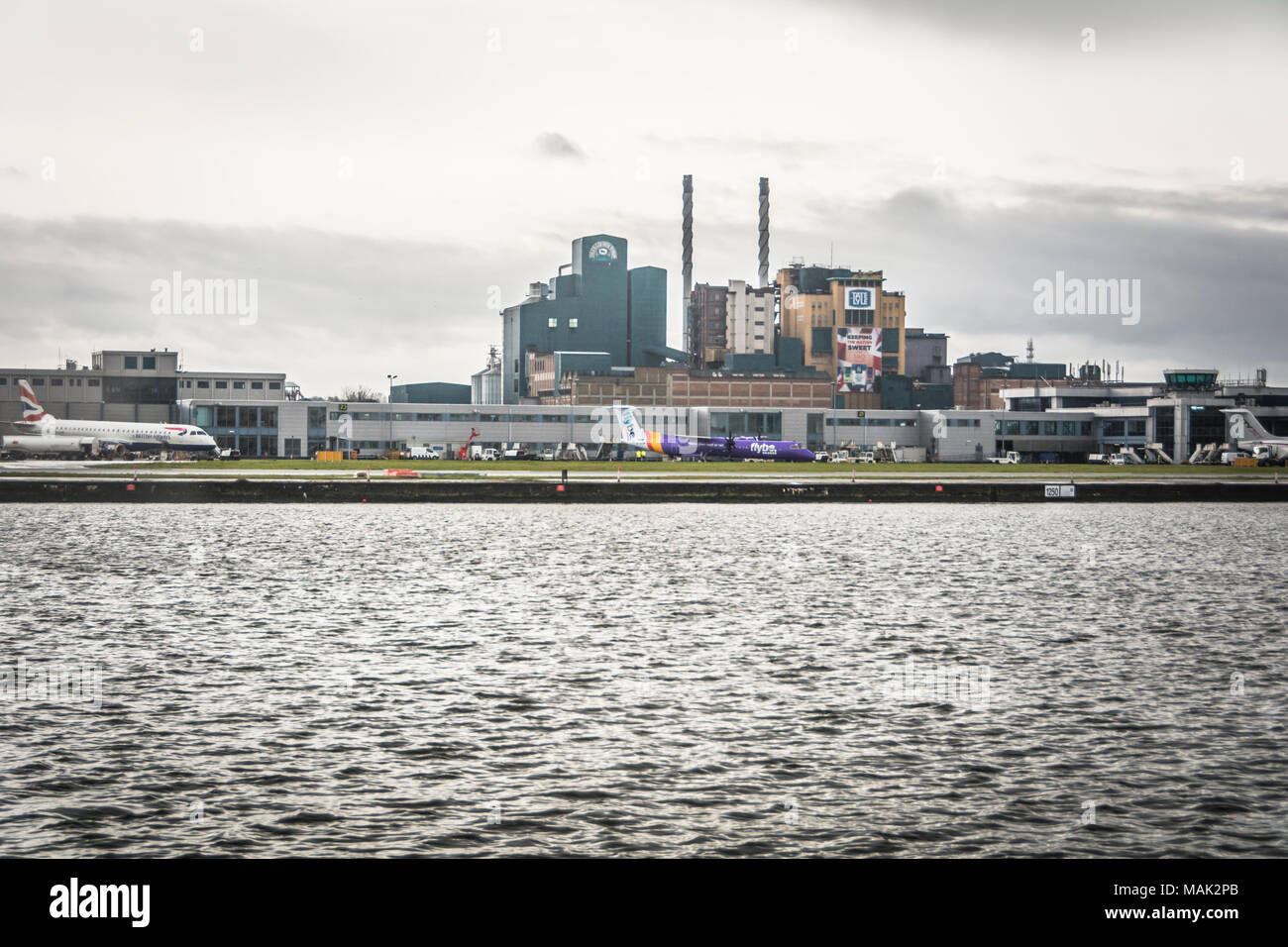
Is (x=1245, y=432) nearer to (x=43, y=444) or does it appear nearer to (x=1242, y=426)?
(x=1242, y=426)

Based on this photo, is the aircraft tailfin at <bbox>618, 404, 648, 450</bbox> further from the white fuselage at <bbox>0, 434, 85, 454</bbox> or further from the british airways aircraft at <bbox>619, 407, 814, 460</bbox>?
the white fuselage at <bbox>0, 434, 85, 454</bbox>

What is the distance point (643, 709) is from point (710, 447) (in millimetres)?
116509

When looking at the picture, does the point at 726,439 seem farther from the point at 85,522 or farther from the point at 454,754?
the point at 454,754

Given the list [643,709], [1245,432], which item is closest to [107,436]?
[643,709]

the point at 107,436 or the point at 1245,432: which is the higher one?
the point at 1245,432

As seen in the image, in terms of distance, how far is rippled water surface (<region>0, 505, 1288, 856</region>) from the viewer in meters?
12.1

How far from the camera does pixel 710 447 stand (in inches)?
5266

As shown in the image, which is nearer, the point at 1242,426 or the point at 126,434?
the point at 126,434

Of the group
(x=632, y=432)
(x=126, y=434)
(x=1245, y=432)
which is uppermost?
(x=1245, y=432)

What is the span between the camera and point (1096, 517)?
6606cm

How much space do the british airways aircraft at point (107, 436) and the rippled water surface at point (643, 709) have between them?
101m

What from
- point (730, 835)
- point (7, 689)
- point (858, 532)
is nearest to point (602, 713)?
point (730, 835)

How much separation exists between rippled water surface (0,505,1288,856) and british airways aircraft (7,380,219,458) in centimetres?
10051

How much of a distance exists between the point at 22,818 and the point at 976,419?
189273 mm
